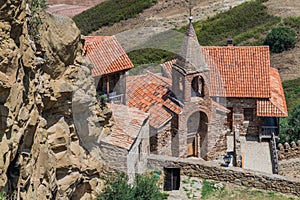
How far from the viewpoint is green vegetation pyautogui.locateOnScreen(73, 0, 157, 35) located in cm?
5359

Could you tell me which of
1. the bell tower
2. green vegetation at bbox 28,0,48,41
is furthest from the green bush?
green vegetation at bbox 28,0,48,41

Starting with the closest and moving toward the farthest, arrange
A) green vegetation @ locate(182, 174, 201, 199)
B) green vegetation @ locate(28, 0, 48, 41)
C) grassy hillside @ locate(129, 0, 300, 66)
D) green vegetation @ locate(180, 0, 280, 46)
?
green vegetation @ locate(28, 0, 48, 41) < green vegetation @ locate(182, 174, 201, 199) < grassy hillside @ locate(129, 0, 300, 66) < green vegetation @ locate(180, 0, 280, 46)

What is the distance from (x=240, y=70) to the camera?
24406mm

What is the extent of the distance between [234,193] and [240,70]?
767 centimetres

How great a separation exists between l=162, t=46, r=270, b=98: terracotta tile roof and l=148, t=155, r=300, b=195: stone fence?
5115 millimetres

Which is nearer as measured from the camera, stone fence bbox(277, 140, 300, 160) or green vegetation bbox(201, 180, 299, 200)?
green vegetation bbox(201, 180, 299, 200)

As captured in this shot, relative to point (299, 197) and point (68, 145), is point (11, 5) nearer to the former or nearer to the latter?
point (68, 145)

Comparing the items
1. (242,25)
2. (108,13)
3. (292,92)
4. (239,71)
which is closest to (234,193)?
(239,71)

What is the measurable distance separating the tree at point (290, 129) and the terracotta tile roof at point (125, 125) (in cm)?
776

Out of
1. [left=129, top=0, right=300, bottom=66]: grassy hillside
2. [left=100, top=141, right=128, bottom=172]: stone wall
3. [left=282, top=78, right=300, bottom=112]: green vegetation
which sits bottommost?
[left=100, top=141, right=128, bottom=172]: stone wall

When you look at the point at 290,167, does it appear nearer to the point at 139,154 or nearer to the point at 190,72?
the point at 190,72

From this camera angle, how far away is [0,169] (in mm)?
9945

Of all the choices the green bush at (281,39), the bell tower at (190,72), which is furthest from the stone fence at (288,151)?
the green bush at (281,39)

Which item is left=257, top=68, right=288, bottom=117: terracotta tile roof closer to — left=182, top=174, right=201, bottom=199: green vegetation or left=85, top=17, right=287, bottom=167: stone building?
left=85, top=17, right=287, bottom=167: stone building
